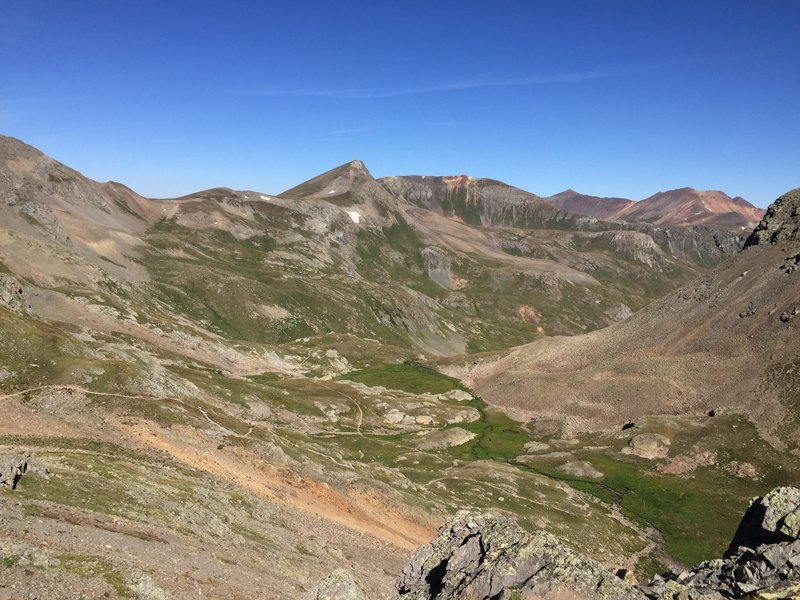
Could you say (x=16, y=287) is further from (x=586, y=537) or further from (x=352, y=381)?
(x=586, y=537)

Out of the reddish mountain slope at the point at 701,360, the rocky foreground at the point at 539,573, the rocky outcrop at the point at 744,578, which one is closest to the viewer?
the rocky outcrop at the point at 744,578

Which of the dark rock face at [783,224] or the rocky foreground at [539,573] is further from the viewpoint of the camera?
the dark rock face at [783,224]

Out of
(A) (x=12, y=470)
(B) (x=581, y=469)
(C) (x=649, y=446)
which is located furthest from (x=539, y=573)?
(C) (x=649, y=446)

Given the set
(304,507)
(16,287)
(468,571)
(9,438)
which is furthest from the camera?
(16,287)

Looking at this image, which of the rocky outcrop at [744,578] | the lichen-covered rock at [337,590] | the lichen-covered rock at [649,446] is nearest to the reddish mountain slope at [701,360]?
the lichen-covered rock at [649,446]

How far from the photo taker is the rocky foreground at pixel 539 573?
2469 centimetres

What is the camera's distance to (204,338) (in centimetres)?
18688

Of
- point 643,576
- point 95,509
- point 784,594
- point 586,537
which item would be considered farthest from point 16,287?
point 784,594

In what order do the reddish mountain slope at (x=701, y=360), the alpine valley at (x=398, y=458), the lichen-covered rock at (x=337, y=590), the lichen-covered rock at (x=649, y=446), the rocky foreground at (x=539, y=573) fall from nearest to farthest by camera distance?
the rocky foreground at (x=539, y=573)
the lichen-covered rock at (x=337, y=590)
the alpine valley at (x=398, y=458)
the lichen-covered rock at (x=649, y=446)
the reddish mountain slope at (x=701, y=360)

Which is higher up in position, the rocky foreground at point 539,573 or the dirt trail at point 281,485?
the rocky foreground at point 539,573

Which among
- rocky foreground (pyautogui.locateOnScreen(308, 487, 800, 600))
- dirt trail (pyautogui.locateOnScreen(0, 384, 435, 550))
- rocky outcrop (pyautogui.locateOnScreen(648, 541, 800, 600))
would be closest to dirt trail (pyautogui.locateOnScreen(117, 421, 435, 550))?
dirt trail (pyautogui.locateOnScreen(0, 384, 435, 550))

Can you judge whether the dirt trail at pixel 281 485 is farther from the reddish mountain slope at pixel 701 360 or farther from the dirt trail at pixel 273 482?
the reddish mountain slope at pixel 701 360

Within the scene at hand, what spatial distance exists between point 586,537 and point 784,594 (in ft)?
217

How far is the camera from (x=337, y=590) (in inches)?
1082
